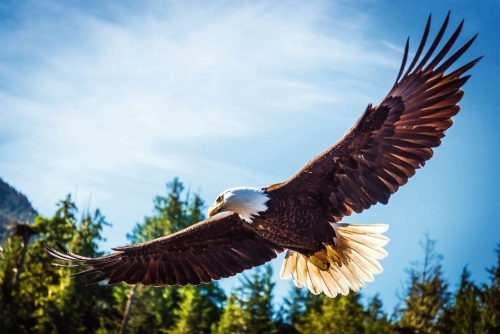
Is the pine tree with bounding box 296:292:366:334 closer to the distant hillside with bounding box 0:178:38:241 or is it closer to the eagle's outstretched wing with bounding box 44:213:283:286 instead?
the eagle's outstretched wing with bounding box 44:213:283:286

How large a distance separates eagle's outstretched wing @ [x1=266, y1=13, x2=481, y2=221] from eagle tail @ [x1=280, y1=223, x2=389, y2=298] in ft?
2.01

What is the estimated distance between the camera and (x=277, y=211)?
266 inches

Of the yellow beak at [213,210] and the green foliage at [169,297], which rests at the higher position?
the green foliage at [169,297]

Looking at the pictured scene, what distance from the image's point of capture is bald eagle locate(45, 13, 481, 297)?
627 cm


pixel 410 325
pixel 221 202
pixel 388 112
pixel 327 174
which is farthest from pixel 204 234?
pixel 410 325

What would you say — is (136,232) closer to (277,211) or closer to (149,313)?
(149,313)

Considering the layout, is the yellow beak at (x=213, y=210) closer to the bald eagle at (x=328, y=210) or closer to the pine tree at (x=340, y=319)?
the bald eagle at (x=328, y=210)

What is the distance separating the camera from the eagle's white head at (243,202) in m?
6.69

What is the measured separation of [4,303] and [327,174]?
20295 millimetres

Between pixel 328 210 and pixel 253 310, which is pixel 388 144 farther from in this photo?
pixel 253 310

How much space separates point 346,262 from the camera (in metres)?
7.59

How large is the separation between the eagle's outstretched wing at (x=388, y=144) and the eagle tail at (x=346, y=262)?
61 centimetres

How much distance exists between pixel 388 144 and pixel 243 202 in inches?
53.4

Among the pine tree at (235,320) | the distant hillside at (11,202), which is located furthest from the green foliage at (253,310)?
the distant hillside at (11,202)
